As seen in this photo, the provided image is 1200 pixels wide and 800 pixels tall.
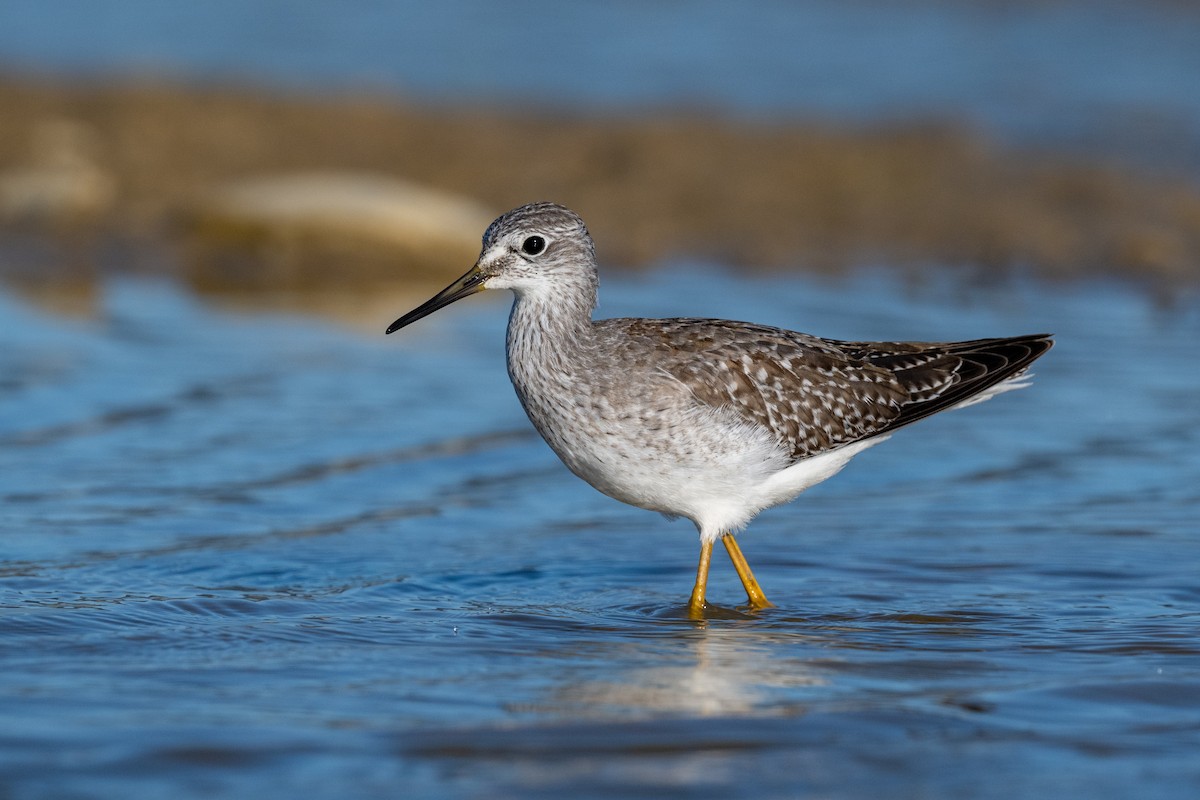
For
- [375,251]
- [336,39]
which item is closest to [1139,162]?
[375,251]

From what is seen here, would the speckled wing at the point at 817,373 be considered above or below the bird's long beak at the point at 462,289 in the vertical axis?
below

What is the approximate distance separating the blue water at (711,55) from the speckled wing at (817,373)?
11940mm

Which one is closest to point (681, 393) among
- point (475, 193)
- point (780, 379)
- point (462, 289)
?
point (780, 379)

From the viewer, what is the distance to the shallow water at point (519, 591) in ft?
20.6

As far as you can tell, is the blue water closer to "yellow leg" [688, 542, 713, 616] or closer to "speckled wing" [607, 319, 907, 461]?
"speckled wing" [607, 319, 907, 461]

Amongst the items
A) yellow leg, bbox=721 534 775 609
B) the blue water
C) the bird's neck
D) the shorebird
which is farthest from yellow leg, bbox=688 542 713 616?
the blue water

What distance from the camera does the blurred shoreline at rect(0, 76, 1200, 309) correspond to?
55.5 ft

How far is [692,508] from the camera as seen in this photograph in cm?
848

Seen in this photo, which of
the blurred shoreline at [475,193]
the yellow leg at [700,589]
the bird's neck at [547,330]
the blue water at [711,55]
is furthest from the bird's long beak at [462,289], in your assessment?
the blue water at [711,55]

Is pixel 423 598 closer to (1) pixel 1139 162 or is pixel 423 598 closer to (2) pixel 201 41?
(1) pixel 1139 162

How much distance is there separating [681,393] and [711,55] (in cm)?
1894

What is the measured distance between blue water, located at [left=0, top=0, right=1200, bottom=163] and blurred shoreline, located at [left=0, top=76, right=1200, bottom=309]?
60.5 inches

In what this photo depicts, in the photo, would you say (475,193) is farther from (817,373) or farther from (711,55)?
(817,373)

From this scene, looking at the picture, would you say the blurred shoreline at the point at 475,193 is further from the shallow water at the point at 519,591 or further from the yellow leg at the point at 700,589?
the yellow leg at the point at 700,589
